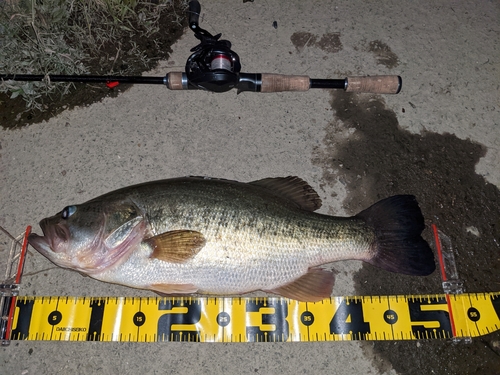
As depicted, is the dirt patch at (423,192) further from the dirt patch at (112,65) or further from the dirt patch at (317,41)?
the dirt patch at (112,65)

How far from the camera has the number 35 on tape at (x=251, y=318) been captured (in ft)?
7.72

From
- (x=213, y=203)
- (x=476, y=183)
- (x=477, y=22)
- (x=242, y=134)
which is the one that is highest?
(x=477, y=22)

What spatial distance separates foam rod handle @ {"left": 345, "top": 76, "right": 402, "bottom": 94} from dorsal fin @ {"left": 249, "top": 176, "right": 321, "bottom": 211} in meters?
0.95

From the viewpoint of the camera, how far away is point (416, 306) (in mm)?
2463

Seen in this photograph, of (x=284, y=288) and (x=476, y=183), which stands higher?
(x=476, y=183)

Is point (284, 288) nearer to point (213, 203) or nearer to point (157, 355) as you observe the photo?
point (213, 203)

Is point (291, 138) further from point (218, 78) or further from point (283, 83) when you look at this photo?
point (218, 78)

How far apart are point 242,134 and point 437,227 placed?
66.1 inches

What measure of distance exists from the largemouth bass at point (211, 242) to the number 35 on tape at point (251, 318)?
0.85 feet

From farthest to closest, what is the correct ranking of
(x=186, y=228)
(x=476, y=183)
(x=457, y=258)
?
(x=476, y=183) → (x=457, y=258) → (x=186, y=228)

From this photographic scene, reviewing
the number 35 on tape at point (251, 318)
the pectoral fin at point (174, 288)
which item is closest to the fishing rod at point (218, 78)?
the pectoral fin at point (174, 288)

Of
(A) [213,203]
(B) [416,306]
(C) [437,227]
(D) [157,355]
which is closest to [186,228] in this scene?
(A) [213,203]

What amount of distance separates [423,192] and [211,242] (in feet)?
5.77

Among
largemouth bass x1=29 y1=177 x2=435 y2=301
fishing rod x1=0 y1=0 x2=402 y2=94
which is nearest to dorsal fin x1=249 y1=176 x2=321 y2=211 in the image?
largemouth bass x1=29 y1=177 x2=435 y2=301
